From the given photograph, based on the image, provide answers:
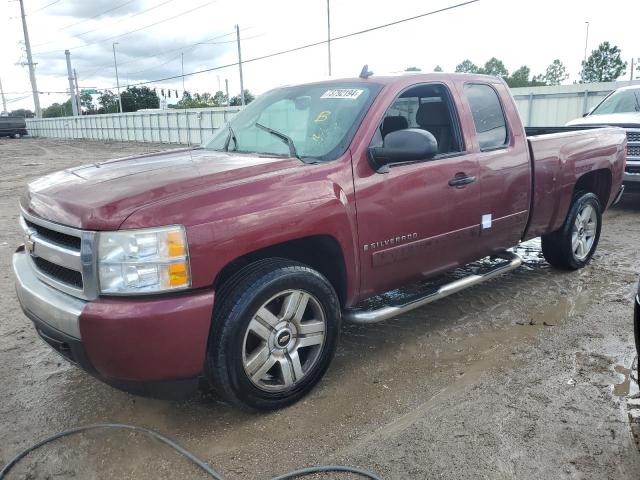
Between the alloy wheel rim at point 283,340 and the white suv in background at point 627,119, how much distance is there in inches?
280

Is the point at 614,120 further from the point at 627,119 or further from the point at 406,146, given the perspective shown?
the point at 406,146

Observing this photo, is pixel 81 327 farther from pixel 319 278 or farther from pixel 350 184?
pixel 350 184

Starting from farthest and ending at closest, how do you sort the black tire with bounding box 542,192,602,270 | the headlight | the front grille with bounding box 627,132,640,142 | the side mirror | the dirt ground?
the front grille with bounding box 627,132,640,142
the black tire with bounding box 542,192,602,270
the side mirror
the dirt ground
the headlight

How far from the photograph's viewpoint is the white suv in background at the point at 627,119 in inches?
332

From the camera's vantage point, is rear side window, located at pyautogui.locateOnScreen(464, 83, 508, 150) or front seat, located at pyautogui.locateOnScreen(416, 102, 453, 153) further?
rear side window, located at pyautogui.locateOnScreen(464, 83, 508, 150)

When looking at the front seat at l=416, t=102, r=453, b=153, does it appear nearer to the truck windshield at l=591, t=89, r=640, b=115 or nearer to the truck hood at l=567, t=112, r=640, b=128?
the truck hood at l=567, t=112, r=640, b=128

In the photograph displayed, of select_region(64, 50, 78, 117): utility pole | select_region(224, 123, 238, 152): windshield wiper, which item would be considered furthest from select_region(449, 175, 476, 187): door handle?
select_region(64, 50, 78, 117): utility pole

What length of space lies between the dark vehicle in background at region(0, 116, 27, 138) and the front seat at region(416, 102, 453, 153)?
1959 inches

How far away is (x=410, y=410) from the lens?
9.93 ft

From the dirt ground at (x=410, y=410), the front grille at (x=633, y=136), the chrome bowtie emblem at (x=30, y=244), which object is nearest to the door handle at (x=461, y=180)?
the dirt ground at (x=410, y=410)

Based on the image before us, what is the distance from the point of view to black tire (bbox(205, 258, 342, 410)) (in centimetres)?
271

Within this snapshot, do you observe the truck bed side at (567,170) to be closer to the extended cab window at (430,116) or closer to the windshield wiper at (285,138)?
the extended cab window at (430,116)

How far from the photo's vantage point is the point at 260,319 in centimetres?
287

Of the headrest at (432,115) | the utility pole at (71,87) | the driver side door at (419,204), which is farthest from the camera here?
the utility pole at (71,87)
